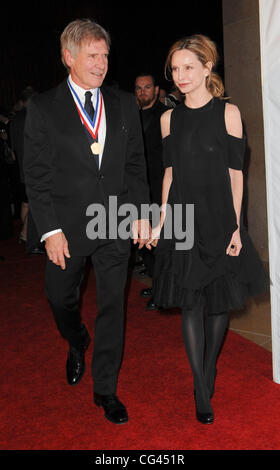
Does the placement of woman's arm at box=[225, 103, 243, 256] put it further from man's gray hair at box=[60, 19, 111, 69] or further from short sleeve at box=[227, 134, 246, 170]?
man's gray hair at box=[60, 19, 111, 69]

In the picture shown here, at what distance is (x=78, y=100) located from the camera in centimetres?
238

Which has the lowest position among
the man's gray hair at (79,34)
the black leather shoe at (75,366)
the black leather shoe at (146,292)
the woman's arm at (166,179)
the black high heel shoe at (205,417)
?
the black high heel shoe at (205,417)

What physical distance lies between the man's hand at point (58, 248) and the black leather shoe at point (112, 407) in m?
0.68

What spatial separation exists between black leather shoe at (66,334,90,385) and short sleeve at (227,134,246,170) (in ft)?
4.36

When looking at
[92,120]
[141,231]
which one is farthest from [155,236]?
[92,120]

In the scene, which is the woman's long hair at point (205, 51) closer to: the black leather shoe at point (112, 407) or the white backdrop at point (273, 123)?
the white backdrop at point (273, 123)

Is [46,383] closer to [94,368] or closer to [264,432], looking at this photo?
[94,368]

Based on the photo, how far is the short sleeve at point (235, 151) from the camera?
2301 millimetres

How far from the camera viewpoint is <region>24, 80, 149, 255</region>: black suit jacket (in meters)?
2.31

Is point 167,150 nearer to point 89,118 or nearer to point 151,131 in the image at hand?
point 89,118

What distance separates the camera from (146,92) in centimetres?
409

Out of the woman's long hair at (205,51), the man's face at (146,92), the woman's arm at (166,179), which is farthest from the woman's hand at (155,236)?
the man's face at (146,92)

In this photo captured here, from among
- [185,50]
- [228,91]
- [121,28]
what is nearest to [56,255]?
[185,50]

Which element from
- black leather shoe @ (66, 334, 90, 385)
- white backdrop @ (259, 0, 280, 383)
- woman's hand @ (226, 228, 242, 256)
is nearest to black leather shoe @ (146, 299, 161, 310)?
black leather shoe @ (66, 334, 90, 385)
